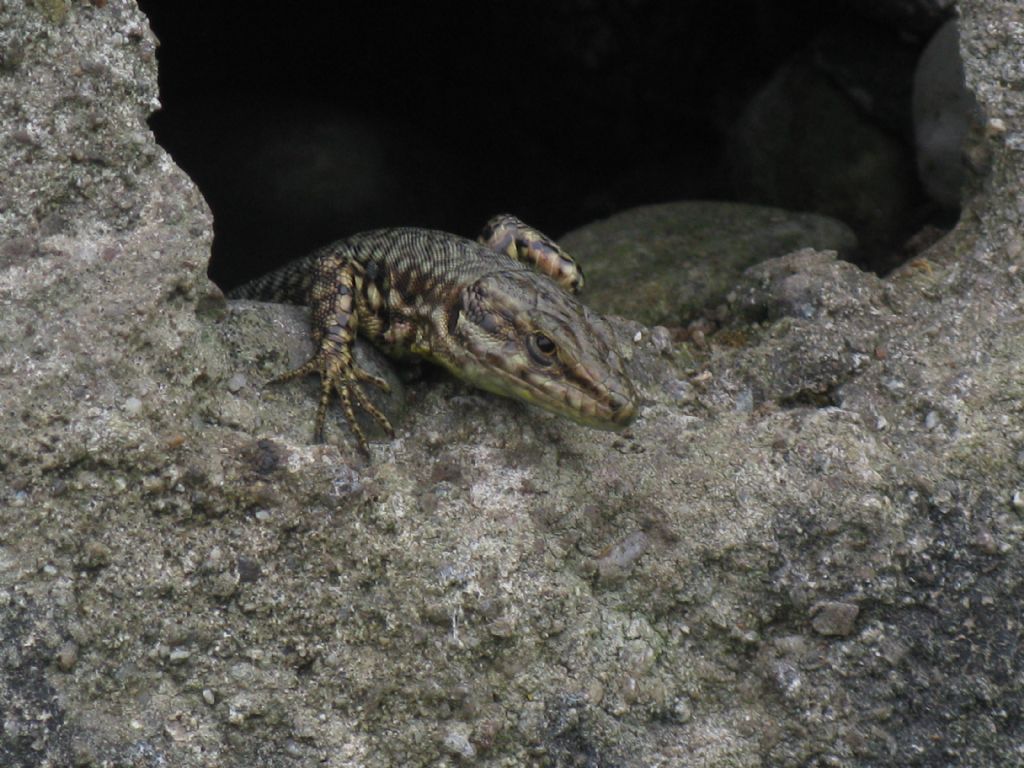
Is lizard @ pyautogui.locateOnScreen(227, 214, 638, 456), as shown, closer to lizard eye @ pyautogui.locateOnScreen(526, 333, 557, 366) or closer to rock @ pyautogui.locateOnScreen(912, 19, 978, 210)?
lizard eye @ pyautogui.locateOnScreen(526, 333, 557, 366)

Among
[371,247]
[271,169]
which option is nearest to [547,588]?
[371,247]

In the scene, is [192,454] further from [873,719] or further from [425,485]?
[873,719]

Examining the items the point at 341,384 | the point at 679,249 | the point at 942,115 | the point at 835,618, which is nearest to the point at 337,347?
the point at 341,384

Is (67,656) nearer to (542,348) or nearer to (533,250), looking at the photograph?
(542,348)

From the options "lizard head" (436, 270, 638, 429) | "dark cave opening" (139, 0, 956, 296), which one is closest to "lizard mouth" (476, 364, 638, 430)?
"lizard head" (436, 270, 638, 429)

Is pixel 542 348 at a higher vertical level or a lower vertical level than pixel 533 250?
higher

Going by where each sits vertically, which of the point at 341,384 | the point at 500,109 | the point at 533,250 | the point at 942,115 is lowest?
the point at 500,109
